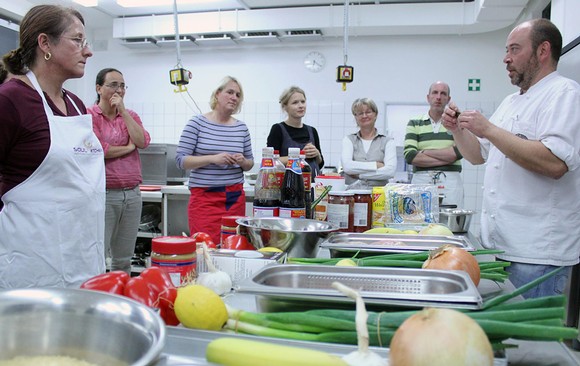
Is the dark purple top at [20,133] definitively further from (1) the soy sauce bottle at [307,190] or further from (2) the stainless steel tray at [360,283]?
(2) the stainless steel tray at [360,283]

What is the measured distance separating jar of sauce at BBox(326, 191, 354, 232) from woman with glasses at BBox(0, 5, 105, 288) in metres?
0.92

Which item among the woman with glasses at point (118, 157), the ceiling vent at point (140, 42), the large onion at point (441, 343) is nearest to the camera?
the large onion at point (441, 343)

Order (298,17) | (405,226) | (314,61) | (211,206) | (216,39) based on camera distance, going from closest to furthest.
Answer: (405,226)
(211,206)
(298,17)
(216,39)
(314,61)

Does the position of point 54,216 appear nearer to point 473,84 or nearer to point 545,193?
point 545,193

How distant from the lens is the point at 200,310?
2.61 ft

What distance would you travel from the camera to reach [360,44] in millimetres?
6133

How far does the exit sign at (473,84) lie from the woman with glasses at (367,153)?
9.70 ft

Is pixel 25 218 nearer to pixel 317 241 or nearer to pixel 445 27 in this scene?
pixel 317 241

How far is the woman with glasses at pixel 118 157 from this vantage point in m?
3.06

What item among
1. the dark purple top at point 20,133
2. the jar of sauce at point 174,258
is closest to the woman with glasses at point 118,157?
the dark purple top at point 20,133

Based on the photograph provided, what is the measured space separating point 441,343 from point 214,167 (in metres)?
2.48

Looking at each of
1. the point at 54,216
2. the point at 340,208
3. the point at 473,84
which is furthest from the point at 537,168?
the point at 473,84

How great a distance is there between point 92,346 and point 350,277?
54cm

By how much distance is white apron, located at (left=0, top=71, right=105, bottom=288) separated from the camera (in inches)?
65.0
